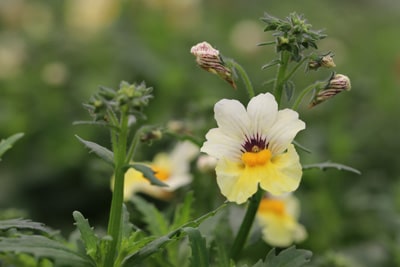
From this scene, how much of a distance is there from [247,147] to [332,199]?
1.48 meters

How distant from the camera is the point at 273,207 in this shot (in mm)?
2291

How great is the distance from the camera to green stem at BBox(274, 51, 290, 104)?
1.58 m

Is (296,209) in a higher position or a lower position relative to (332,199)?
higher

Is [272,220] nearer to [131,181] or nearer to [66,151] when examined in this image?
[131,181]

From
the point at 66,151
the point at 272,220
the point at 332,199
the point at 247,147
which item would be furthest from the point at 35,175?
the point at 247,147

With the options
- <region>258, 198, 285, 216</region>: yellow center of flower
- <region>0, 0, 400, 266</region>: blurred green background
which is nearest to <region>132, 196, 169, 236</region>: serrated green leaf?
<region>258, 198, 285, 216</region>: yellow center of flower

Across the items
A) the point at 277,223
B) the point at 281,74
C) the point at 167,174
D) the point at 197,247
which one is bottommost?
the point at 277,223

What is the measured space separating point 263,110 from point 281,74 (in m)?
0.10

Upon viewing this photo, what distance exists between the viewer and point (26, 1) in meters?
5.62

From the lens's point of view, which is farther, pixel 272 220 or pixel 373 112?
pixel 373 112

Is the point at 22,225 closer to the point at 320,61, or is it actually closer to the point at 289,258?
the point at 289,258

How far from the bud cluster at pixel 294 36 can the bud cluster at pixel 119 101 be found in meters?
0.31

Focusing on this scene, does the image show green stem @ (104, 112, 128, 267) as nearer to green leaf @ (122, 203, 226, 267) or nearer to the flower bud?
green leaf @ (122, 203, 226, 267)

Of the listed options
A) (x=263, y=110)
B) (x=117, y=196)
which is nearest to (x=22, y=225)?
(x=117, y=196)
